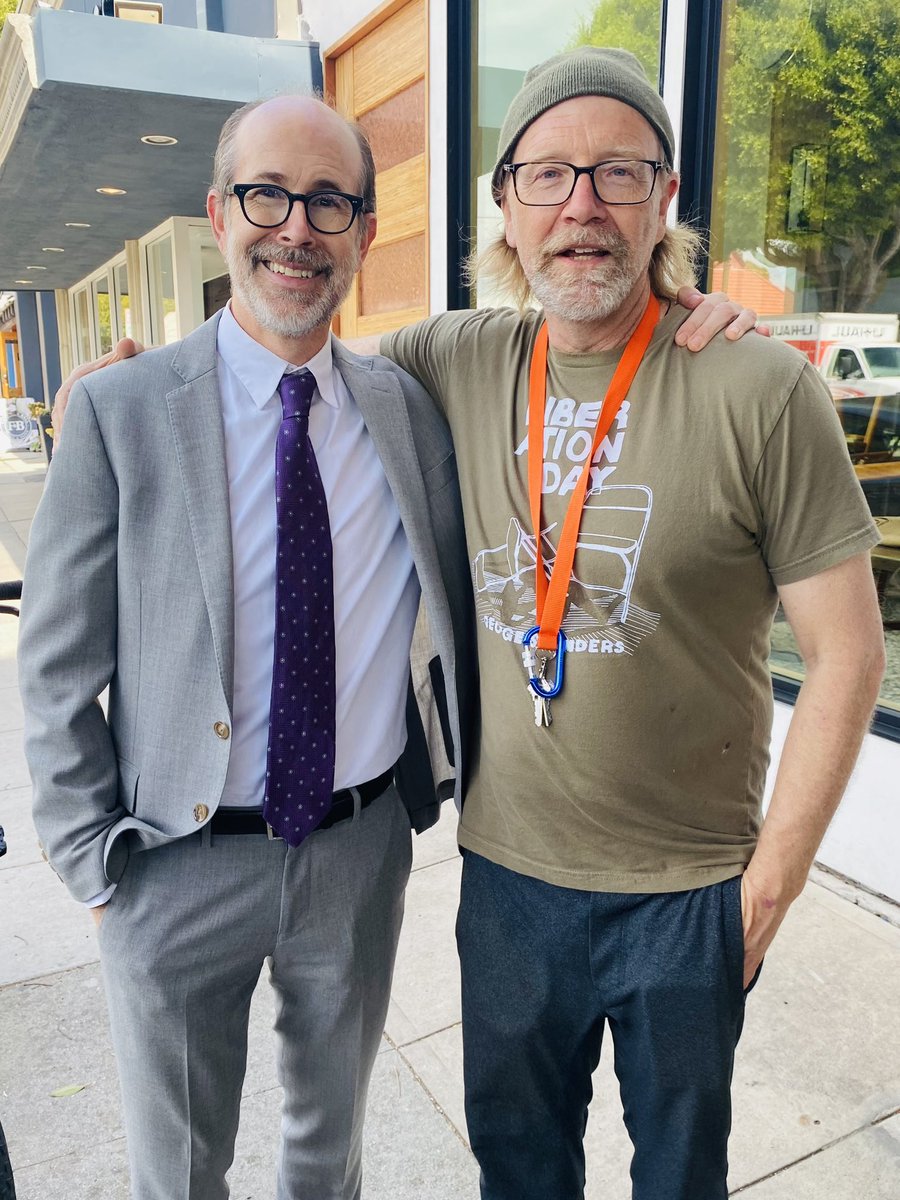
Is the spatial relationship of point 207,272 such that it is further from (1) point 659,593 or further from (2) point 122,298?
(1) point 659,593

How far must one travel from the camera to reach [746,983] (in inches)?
69.6

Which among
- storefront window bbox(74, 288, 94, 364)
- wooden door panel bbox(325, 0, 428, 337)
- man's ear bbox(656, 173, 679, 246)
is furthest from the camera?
storefront window bbox(74, 288, 94, 364)

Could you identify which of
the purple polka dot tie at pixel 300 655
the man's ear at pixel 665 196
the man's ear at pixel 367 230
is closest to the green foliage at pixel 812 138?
the man's ear at pixel 665 196

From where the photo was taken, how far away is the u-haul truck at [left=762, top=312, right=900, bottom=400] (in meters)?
3.90

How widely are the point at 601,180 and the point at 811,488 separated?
0.69 m

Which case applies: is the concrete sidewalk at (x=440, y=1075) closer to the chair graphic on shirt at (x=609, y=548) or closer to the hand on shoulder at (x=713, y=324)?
the chair graphic on shirt at (x=609, y=548)

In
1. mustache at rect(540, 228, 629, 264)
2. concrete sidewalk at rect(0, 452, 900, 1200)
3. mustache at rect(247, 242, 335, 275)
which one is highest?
mustache at rect(540, 228, 629, 264)

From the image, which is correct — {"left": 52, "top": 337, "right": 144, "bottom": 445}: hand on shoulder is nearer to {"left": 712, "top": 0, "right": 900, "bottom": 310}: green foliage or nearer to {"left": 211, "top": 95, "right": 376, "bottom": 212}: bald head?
{"left": 211, "top": 95, "right": 376, "bottom": 212}: bald head

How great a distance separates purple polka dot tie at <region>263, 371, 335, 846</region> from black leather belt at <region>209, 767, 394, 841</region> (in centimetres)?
4

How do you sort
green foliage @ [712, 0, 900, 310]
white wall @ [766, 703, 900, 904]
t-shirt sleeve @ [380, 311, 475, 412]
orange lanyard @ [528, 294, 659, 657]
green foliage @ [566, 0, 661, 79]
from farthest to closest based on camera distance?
green foliage @ [566, 0, 661, 79]
green foliage @ [712, 0, 900, 310]
white wall @ [766, 703, 900, 904]
t-shirt sleeve @ [380, 311, 475, 412]
orange lanyard @ [528, 294, 659, 657]

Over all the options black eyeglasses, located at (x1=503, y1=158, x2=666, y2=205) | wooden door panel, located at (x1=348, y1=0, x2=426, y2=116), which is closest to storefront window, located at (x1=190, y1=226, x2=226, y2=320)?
wooden door panel, located at (x1=348, y1=0, x2=426, y2=116)

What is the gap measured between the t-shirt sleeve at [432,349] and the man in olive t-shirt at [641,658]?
26cm

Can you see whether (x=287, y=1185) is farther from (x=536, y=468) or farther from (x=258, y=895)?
(x=536, y=468)

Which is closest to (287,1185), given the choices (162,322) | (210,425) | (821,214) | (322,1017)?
(322,1017)
